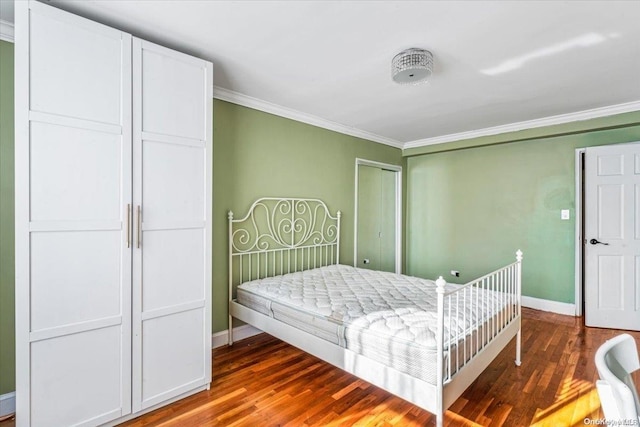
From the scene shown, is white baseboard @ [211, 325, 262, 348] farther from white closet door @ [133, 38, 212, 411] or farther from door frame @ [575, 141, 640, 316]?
door frame @ [575, 141, 640, 316]

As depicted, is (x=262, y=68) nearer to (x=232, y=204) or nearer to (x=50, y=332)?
(x=232, y=204)

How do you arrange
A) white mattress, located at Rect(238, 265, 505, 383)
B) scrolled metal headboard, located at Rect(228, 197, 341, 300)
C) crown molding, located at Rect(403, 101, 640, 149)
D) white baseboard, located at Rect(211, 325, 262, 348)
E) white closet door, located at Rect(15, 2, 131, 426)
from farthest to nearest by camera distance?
crown molding, located at Rect(403, 101, 640, 149) < scrolled metal headboard, located at Rect(228, 197, 341, 300) < white baseboard, located at Rect(211, 325, 262, 348) < white mattress, located at Rect(238, 265, 505, 383) < white closet door, located at Rect(15, 2, 131, 426)

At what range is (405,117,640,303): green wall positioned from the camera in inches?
145

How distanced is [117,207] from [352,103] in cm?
229

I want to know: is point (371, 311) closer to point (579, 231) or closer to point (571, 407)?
point (571, 407)

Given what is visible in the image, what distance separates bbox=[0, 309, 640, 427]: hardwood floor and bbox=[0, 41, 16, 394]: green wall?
38cm

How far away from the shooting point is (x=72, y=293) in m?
1.66

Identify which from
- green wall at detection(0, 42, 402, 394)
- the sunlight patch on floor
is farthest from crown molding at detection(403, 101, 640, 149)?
the sunlight patch on floor

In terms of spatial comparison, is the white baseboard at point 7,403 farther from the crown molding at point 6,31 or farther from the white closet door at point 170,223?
the crown molding at point 6,31

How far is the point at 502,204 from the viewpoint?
4.17 m

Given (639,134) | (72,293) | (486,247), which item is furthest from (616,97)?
(72,293)

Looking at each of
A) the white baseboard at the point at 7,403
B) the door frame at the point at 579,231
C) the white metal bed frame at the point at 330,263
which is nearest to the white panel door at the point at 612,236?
the door frame at the point at 579,231

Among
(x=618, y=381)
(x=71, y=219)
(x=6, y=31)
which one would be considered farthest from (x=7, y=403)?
(x=618, y=381)

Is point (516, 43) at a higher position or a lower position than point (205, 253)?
higher
